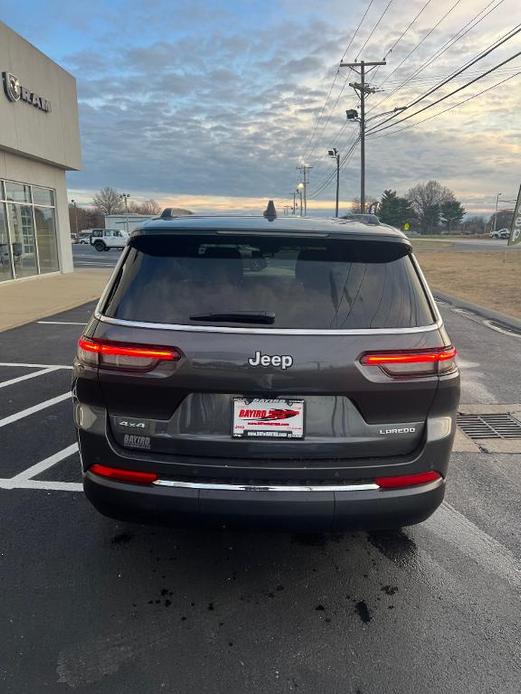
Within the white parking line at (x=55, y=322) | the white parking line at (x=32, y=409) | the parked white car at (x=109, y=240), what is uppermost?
the parked white car at (x=109, y=240)

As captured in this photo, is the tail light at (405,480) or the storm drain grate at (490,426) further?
the storm drain grate at (490,426)

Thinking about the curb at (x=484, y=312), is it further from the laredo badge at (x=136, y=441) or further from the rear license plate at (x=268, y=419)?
the laredo badge at (x=136, y=441)

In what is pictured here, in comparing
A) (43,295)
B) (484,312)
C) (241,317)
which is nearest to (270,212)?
(241,317)

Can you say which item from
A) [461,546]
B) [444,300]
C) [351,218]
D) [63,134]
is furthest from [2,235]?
[461,546]

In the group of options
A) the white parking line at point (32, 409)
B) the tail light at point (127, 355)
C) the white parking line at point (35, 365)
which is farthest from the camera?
the white parking line at point (35, 365)

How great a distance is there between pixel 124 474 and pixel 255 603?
0.93 metres

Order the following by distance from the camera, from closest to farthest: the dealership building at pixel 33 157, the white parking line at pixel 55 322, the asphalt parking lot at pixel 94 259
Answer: the white parking line at pixel 55 322, the dealership building at pixel 33 157, the asphalt parking lot at pixel 94 259

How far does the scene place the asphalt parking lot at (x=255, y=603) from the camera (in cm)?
219

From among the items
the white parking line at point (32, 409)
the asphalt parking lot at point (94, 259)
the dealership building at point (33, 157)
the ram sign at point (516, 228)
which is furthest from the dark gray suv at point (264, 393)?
the asphalt parking lot at point (94, 259)

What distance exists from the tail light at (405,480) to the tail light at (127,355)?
1.08 m

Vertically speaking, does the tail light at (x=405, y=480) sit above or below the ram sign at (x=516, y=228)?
below

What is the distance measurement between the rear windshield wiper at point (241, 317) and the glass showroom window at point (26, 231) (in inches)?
630

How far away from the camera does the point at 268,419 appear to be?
2.30 metres

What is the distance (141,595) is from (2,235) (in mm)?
16139
